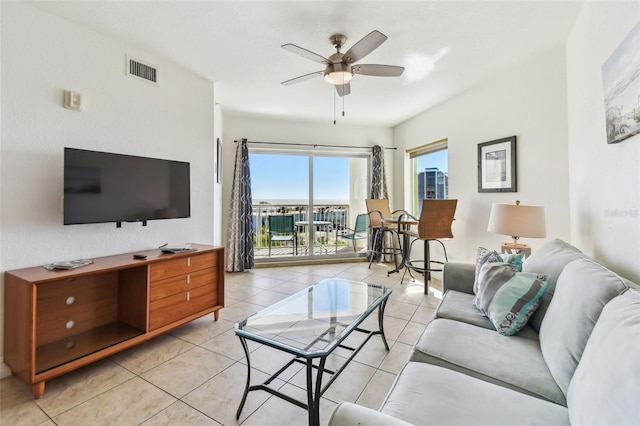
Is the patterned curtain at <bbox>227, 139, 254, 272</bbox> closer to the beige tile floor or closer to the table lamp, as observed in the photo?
the beige tile floor

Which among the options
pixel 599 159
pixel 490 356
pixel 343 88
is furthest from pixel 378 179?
pixel 490 356

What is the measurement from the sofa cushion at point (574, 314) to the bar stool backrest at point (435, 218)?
2.06 meters

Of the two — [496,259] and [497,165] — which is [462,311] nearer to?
[496,259]

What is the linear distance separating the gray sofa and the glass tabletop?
1.40 ft

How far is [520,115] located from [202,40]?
309cm

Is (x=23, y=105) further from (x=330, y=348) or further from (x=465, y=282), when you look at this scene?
(x=465, y=282)

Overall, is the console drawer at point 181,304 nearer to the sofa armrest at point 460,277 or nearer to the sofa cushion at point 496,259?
the sofa armrest at point 460,277

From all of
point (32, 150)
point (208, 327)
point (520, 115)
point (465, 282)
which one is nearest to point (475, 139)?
point (520, 115)

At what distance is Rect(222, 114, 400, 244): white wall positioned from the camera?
4.52 m

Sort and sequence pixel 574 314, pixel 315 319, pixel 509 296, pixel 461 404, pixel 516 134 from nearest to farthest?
pixel 461 404, pixel 574 314, pixel 509 296, pixel 315 319, pixel 516 134

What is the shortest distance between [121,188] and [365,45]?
2.12m

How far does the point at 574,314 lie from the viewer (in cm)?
107

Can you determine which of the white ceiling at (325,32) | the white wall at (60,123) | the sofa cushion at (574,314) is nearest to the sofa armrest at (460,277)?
the sofa cushion at (574,314)

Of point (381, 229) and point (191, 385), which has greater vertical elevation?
point (381, 229)
